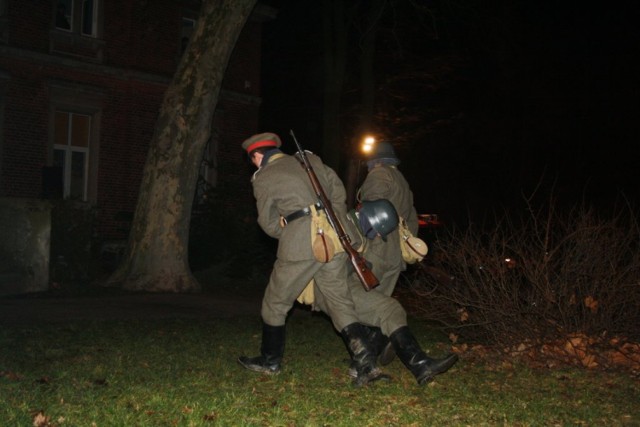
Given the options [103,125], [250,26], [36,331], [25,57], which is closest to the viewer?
[36,331]

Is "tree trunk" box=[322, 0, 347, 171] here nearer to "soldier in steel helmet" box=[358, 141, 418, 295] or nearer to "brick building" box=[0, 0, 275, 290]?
"brick building" box=[0, 0, 275, 290]

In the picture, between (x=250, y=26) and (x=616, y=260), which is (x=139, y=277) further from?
(x=250, y=26)

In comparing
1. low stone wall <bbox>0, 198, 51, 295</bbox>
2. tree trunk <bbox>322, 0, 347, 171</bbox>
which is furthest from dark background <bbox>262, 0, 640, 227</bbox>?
low stone wall <bbox>0, 198, 51, 295</bbox>

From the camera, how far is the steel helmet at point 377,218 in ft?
21.3

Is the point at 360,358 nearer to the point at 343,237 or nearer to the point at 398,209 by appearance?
the point at 343,237

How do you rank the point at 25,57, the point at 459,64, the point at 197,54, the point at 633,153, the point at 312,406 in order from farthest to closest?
the point at 633,153 → the point at 459,64 → the point at 25,57 → the point at 197,54 → the point at 312,406

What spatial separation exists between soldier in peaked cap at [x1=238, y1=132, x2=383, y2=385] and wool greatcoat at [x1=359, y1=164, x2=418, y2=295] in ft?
1.81

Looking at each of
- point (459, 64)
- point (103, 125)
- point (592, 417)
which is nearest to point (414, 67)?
point (459, 64)

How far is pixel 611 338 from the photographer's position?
7.38 meters

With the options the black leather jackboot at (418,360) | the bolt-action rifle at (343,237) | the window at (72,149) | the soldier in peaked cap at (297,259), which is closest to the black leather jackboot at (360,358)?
the soldier in peaked cap at (297,259)

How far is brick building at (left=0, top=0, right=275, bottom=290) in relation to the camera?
1780cm

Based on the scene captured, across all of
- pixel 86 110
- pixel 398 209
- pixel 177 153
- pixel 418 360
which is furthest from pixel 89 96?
pixel 418 360

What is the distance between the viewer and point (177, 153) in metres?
12.8

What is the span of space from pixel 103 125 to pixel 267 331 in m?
14.1
